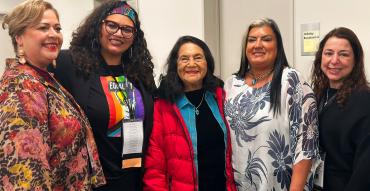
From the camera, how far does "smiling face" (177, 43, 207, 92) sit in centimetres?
204

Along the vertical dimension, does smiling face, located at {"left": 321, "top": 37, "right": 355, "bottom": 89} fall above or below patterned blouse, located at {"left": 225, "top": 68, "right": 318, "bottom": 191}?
above

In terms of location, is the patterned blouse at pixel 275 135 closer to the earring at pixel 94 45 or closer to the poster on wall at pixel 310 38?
the earring at pixel 94 45

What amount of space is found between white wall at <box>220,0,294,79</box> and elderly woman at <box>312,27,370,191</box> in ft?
3.39

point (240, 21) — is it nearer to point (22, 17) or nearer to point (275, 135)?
point (275, 135)

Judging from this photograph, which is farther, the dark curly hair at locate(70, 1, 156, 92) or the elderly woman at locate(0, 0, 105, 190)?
the dark curly hair at locate(70, 1, 156, 92)

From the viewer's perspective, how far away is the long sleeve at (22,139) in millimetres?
1328

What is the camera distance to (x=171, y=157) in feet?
6.54

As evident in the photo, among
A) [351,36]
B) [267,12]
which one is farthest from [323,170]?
[267,12]

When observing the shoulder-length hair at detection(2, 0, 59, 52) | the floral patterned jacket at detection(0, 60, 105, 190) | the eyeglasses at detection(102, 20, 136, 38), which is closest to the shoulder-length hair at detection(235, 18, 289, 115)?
the eyeglasses at detection(102, 20, 136, 38)

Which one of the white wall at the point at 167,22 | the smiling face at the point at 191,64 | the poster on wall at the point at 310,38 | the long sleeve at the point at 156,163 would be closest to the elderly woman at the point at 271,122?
the smiling face at the point at 191,64

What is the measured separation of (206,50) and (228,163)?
64cm

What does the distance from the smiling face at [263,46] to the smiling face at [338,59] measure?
28cm

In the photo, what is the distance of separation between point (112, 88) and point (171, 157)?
48cm

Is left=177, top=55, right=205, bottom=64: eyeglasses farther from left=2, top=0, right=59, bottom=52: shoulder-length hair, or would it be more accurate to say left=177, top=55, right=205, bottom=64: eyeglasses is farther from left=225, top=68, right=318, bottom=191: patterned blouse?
left=2, top=0, right=59, bottom=52: shoulder-length hair
